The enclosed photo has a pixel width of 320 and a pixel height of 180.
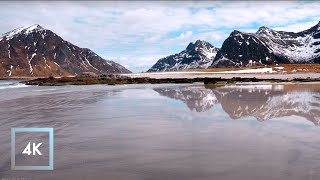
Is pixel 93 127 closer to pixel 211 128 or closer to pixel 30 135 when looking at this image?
pixel 30 135

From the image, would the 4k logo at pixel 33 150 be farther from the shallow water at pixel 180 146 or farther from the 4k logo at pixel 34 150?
the shallow water at pixel 180 146

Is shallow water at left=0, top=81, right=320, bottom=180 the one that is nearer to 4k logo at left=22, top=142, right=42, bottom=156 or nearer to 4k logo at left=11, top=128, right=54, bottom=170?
4k logo at left=11, top=128, right=54, bottom=170

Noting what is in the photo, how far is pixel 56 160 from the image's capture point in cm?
1111

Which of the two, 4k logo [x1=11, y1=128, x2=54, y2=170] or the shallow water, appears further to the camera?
4k logo [x1=11, y1=128, x2=54, y2=170]

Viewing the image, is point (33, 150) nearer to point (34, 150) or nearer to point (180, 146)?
point (34, 150)

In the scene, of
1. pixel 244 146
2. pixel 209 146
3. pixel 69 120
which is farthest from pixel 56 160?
pixel 69 120

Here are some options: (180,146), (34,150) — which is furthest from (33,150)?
(180,146)

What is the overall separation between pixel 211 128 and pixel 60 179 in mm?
8935

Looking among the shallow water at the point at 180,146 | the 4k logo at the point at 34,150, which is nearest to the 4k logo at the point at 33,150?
the 4k logo at the point at 34,150

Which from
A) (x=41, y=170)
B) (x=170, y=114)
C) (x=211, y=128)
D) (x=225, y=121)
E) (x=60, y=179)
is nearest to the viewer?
(x=60, y=179)

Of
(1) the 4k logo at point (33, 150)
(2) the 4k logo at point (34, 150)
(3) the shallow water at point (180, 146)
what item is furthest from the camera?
(2) the 4k logo at point (34, 150)

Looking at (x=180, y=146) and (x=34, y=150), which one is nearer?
(x=34, y=150)

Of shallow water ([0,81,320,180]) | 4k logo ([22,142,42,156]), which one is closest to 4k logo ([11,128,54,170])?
4k logo ([22,142,42,156])

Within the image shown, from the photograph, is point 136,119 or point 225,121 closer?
point 225,121
